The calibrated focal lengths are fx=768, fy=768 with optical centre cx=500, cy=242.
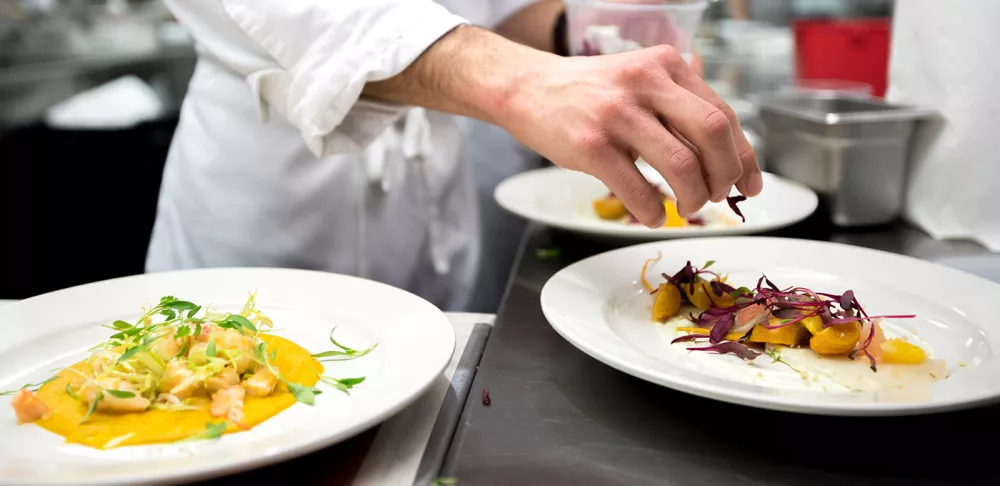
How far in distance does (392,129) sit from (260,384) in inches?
41.5

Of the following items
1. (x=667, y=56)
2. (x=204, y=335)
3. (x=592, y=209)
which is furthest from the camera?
(x=592, y=209)

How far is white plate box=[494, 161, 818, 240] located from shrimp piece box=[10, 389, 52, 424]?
76 centimetres

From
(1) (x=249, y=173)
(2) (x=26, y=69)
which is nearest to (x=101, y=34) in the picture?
(2) (x=26, y=69)

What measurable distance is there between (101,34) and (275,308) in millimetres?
2599

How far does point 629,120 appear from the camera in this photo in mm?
841

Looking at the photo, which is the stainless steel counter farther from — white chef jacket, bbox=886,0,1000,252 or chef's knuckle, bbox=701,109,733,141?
white chef jacket, bbox=886,0,1000,252

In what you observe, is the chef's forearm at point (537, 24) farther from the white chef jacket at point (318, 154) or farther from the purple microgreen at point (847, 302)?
the purple microgreen at point (847, 302)

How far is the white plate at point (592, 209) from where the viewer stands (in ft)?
3.93

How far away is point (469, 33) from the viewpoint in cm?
105

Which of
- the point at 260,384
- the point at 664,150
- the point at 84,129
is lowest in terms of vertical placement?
the point at 84,129

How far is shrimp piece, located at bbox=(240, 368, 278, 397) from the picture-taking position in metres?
0.69

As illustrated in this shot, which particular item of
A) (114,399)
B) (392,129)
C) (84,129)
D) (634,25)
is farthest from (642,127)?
(84,129)

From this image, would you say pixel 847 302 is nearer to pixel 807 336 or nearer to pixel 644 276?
pixel 807 336

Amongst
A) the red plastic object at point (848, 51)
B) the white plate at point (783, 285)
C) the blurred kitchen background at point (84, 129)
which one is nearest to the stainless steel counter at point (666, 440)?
the white plate at point (783, 285)
